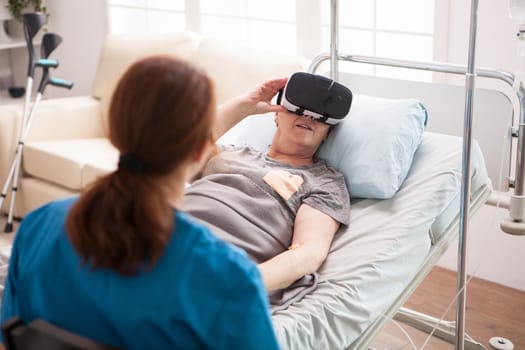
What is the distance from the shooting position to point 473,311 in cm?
275

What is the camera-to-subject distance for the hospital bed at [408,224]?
172cm

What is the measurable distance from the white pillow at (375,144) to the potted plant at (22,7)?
290cm

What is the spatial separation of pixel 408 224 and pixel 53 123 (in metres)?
2.36

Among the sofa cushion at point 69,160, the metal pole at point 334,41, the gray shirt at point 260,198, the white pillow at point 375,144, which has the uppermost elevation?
the metal pole at point 334,41

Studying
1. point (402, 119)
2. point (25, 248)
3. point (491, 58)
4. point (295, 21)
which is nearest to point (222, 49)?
point (295, 21)

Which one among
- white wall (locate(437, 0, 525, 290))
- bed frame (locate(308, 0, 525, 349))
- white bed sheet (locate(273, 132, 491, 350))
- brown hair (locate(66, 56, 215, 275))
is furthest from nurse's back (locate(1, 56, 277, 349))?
white wall (locate(437, 0, 525, 290))

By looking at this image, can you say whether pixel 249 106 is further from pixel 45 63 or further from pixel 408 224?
pixel 45 63

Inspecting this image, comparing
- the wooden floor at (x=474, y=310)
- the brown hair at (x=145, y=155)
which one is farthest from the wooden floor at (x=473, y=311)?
the brown hair at (x=145, y=155)

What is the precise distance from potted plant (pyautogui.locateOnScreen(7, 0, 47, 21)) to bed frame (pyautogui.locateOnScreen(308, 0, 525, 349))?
264 centimetres

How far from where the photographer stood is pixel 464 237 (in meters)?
1.81

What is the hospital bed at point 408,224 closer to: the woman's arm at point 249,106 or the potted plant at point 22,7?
the woman's arm at point 249,106

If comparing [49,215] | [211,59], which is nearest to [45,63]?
[211,59]

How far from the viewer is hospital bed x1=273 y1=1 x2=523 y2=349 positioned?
1723mm

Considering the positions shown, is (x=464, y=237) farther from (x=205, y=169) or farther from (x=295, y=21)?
(x=295, y=21)
